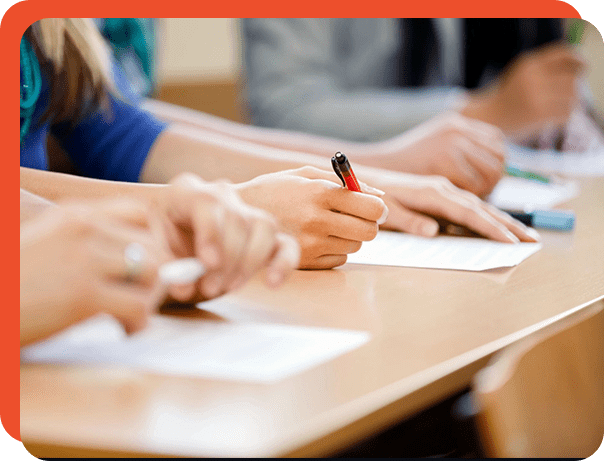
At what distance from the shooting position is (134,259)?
0.22 metres

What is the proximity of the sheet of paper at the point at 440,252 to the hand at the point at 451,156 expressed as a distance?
0.41 ft

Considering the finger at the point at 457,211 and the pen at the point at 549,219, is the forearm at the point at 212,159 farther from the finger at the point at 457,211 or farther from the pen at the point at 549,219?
the pen at the point at 549,219

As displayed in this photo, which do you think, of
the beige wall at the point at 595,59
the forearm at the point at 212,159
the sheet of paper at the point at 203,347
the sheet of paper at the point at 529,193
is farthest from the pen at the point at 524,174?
the sheet of paper at the point at 203,347

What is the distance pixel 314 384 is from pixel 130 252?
0.08 metres

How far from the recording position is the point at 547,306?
0.31 meters

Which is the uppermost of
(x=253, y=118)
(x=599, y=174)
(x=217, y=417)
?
(x=253, y=118)

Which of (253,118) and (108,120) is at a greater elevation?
(253,118)

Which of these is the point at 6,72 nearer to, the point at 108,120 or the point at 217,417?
the point at 108,120

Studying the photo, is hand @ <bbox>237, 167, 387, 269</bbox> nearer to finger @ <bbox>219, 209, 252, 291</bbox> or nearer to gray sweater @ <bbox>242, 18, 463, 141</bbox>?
finger @ <bbox>219, 209, 252, 291</bbox>

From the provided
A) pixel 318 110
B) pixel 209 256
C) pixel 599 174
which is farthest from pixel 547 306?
pixel 318 110

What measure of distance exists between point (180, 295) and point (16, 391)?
7cm

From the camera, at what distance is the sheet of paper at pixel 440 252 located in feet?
1.24

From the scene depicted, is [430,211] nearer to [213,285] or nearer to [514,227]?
[514,227]

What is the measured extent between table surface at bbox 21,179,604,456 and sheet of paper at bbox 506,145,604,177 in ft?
1.37
